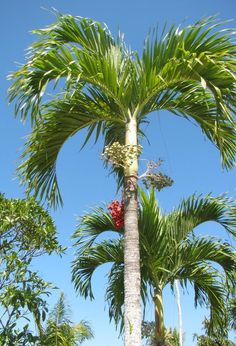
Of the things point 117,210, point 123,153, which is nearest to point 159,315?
point 117,210

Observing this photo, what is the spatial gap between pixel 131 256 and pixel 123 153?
119 centimetres

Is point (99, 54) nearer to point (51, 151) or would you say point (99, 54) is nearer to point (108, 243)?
point (51, 151)

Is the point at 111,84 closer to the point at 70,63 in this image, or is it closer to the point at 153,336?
the point at 70,63

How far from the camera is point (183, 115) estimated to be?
6242 mm

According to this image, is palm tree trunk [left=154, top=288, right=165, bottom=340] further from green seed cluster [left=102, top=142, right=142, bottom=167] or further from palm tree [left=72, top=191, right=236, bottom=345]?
green seed cluster [left=102, top=142, right=142, bottom=167]

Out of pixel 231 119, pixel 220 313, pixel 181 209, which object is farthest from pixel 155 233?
pixel 231 119

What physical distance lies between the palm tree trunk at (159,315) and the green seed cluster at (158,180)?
7.99 ft

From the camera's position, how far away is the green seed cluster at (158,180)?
18.7ft

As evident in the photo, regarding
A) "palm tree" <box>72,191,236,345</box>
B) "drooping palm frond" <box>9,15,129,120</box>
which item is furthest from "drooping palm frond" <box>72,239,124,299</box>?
"drooping palm frond" <box>9,15,129,120</box>

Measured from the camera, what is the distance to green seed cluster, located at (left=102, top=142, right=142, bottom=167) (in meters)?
5.49

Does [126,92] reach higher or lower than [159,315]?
higher

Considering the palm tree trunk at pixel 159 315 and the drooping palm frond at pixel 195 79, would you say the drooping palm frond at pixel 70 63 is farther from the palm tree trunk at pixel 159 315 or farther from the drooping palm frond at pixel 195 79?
the palm tree trunk at pixel 159 315

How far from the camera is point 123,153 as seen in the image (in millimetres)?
5492

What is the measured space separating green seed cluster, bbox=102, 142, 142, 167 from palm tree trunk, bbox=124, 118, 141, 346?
6 cm
